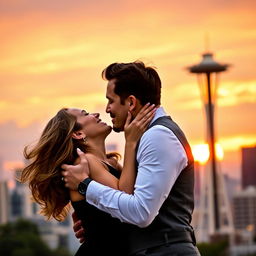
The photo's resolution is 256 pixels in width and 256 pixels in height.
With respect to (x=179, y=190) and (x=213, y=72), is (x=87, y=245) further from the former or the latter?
(x=213, y=72)

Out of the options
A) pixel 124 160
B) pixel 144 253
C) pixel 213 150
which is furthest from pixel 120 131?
pixel 213 150

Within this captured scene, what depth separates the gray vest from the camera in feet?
21.7

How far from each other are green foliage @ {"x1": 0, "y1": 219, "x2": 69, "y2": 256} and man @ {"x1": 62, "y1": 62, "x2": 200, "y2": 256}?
99050 millimetres

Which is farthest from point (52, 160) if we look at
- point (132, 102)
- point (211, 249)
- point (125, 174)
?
point (211, 249)

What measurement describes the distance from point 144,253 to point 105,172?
1.57 feet

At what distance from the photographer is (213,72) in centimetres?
11794

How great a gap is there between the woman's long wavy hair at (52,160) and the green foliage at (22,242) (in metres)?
98.7

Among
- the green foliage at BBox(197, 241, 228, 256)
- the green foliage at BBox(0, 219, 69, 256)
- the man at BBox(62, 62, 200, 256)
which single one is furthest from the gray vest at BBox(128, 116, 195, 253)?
the green foliage at BBox(0, 219, 69, 256)

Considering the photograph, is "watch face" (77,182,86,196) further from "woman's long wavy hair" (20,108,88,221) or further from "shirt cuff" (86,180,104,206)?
"woman's long wavy hair" (20,108,88,221)

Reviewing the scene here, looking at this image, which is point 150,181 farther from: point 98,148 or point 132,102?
point 98,148

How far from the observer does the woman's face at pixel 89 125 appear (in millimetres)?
7094

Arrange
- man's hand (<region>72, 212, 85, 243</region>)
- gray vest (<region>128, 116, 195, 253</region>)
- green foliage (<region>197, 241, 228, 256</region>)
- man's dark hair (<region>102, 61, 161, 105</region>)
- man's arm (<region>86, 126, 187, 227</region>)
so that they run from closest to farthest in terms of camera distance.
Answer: man's arm (<region>86, 126, 187, 227</region>) < gray vest (<region>128, 116, 195, 253</region>) < man's dark hair (<region>102, 61, 161, 105</region>) < man's hand (<region>72, 212, 85, 243</region>) < green foliage (<region>197, 241, 228, 256</region>)

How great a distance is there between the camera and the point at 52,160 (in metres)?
6.93

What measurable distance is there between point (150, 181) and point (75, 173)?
0.46 metres
